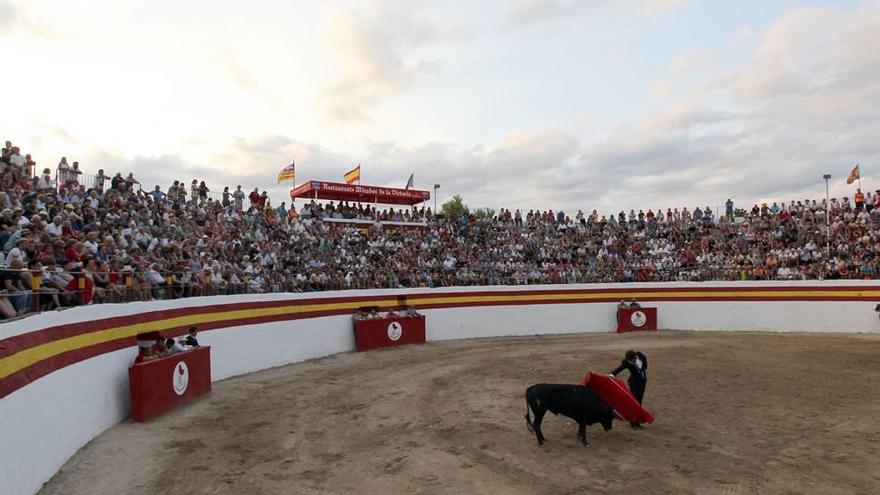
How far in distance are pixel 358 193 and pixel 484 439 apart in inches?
1031

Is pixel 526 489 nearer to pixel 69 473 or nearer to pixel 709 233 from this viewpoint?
pixel 69 473

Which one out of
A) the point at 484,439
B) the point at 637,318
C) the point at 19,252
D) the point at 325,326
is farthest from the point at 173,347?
the point at 637,318

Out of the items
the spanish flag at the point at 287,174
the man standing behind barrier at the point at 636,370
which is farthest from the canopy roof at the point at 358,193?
Result: the man standing behind barrier at the point at 636,370

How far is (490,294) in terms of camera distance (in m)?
24.5

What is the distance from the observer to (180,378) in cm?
1156

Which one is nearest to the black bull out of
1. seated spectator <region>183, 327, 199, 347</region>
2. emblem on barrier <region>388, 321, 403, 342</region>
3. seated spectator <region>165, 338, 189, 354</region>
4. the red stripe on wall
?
the red stripe on wall

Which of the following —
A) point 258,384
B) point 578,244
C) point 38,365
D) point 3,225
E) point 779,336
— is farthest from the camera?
point 578,244

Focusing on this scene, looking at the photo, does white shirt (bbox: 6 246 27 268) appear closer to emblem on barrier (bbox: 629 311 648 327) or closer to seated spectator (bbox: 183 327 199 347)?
seated spectator (bbox: 183 327 199 347)

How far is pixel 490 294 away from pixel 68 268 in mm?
16384

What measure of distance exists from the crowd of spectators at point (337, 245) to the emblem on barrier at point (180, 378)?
175cm

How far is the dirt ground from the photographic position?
7340 mm

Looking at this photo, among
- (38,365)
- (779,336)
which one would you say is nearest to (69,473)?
(38,365)

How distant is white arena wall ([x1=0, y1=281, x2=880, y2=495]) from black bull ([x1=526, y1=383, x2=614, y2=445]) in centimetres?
642

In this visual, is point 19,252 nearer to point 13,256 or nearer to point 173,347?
point 13,256
